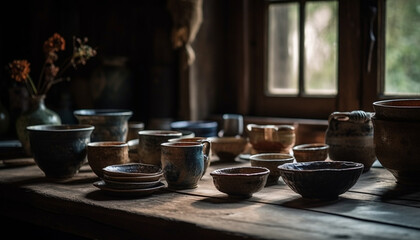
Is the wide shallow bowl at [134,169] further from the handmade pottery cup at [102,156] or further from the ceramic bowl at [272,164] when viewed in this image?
the ceramic bowl at [272,164]

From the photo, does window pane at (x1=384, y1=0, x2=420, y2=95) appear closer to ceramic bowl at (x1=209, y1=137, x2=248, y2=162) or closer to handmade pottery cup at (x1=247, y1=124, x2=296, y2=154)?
handmade pottery cup at (x1=247, y1=124, x2=296, y2=154)

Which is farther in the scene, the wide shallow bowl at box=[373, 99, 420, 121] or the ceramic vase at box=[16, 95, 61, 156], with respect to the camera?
the ceramic vase at box=[16, 95, 61, 156]

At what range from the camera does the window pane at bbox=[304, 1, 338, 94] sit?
3.17 m

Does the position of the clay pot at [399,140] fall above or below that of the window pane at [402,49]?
below

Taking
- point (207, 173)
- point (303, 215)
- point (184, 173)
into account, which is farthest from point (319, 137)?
point (303, 215)

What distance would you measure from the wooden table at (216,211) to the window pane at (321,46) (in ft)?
2.91

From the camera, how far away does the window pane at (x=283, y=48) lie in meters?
3.30

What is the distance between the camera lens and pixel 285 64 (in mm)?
3354

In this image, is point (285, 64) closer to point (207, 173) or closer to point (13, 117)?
point (207, 173)

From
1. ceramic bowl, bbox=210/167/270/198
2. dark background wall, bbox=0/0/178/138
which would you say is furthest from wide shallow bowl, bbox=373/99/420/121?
dark background wall, bbox=0/0/178/138

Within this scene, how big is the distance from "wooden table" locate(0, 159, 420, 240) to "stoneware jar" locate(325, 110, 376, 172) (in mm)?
80

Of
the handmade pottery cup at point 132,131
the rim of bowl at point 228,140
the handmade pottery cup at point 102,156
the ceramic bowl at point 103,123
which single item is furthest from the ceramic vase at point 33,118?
the rim of bowl at point 228,140

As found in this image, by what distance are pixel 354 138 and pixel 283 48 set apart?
1.08 metres

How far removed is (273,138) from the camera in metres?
2.64
